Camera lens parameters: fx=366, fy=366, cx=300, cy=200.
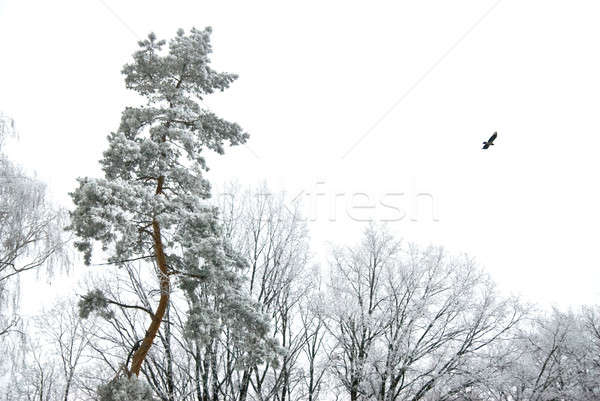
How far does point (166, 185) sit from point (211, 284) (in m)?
2.56

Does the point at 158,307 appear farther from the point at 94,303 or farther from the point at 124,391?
the point at 124,391

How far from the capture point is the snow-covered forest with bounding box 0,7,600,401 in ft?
24.2

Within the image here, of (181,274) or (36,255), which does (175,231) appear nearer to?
(181,274)

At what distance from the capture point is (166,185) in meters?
8.45

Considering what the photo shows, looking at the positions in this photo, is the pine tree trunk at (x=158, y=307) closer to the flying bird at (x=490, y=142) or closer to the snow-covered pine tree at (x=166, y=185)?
the snow-covered pine tree at (x=166, y=185)

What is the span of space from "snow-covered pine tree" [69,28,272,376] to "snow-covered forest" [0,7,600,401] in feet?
0.12

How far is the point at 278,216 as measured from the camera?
1309 centimetres

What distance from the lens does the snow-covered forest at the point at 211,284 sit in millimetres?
7387

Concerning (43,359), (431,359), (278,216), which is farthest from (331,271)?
(43,359)

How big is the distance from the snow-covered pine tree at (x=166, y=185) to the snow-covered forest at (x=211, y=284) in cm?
4

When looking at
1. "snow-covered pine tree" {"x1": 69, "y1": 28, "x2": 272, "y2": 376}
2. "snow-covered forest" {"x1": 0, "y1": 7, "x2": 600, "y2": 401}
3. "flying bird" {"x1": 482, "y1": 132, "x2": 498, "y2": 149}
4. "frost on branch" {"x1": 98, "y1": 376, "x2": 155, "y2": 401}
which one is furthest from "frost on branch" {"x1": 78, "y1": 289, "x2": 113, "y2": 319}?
"flying bird" {"x1": 482, "y1": 132, "x2": 498, "y2": 149}

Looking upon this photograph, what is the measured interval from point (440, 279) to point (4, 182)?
48.0 ft

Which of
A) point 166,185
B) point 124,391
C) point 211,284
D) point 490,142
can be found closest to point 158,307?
point 211,284

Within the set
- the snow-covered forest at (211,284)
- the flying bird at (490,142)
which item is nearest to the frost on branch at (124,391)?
the snow-covered forest at (211,284)
